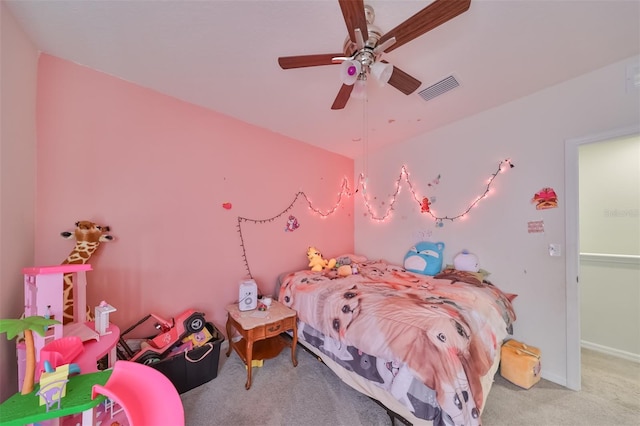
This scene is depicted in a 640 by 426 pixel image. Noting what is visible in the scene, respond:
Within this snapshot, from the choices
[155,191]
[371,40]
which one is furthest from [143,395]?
[371,40]

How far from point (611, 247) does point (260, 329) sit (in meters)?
3.88

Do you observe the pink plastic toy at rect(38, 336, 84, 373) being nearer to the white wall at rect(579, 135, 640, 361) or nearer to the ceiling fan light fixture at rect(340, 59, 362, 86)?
the ceiling fan light fixture at rect(340, 59, 362, 86)

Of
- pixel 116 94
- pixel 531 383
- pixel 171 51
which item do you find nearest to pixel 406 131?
pixel 171 51

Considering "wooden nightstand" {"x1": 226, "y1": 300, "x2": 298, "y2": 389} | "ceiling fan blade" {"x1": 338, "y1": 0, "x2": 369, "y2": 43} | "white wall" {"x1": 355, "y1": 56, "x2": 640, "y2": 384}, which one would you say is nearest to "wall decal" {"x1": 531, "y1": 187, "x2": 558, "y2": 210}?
"white wall" {"x1": 355, "y1": 56, "x2": 640, "y2": 384}

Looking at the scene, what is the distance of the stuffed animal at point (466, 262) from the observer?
2502mm

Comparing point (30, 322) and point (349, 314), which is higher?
point (30, 322)

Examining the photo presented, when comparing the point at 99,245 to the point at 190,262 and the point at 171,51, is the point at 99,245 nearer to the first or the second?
the point at 190,262

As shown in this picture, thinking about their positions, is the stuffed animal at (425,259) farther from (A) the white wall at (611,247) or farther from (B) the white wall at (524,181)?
(A) the white wall at (611,247)

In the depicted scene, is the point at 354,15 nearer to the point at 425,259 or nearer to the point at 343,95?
the point at 343,95

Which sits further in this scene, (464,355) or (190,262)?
(190,262)

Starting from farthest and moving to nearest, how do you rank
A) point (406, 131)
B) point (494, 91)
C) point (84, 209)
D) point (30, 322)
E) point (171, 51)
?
point (406, 131)
point (494, 91)
point (84, 209)
point (171, 51)
point (30, 322)

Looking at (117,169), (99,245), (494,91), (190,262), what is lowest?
(190,262)

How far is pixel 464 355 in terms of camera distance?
1420 mm

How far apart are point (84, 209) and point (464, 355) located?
9.42ft
